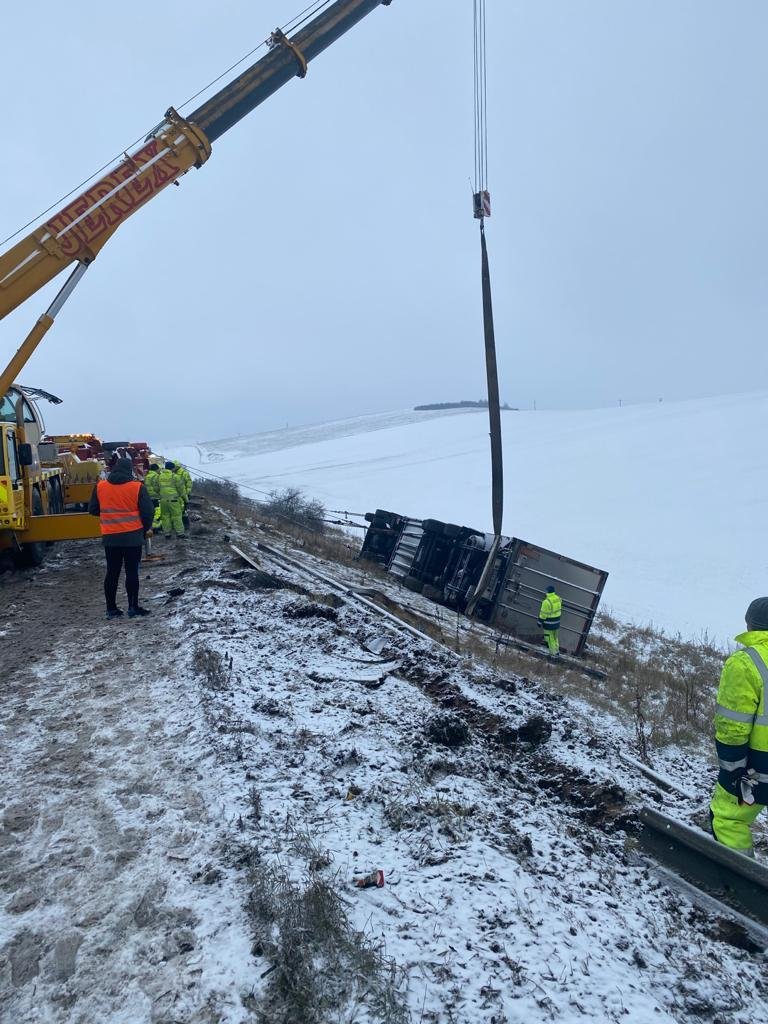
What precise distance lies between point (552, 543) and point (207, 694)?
78.5ft

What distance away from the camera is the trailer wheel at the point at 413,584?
13508 millimetres

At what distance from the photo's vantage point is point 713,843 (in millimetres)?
3340

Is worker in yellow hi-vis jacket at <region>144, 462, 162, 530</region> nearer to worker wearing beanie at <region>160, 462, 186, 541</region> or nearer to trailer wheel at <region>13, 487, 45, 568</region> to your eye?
worker wearing beanie at <region>160, 462, 186, 541</region>

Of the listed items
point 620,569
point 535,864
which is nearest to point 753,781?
point 535,864

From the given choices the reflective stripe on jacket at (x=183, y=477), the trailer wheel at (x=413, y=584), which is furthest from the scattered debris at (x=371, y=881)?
the trailer wheel at (x=413, y=584)

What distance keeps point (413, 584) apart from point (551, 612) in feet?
10.7

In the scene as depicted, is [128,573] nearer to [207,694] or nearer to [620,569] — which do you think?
[207,694]

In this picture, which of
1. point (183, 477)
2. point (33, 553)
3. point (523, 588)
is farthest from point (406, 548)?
point (33, 553)

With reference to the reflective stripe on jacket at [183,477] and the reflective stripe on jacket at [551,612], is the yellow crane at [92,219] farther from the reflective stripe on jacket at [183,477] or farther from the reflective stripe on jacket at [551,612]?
the reflective stripe on jacket at [551,612]

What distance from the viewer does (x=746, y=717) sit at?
3309 mm

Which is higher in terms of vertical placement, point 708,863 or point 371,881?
point 708,863

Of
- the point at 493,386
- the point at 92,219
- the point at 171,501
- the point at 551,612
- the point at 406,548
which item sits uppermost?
the point at 92,219

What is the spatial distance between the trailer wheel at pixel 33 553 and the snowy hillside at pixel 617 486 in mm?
15282

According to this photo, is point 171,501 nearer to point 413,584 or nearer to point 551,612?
point 413,584
